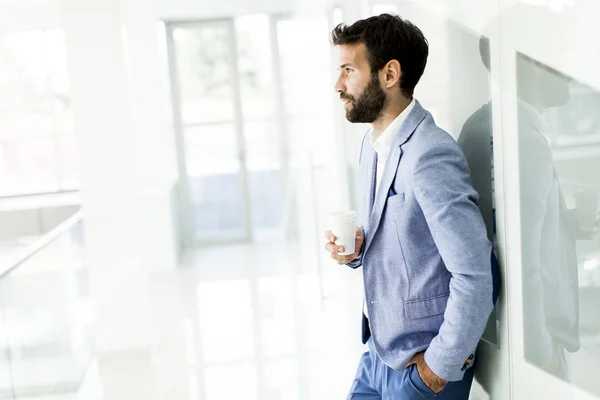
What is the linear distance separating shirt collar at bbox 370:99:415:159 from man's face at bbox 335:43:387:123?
0.15ft

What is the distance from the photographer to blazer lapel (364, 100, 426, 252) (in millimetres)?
1551

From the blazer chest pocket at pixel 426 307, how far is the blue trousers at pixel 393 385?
0.12 metres

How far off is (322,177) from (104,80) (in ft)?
4.82

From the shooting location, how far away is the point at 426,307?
1542 millimetres

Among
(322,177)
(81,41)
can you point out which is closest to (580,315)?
(322,177)

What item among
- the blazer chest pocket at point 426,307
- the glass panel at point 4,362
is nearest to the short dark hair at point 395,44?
the blazer chest pocket at point 426,307

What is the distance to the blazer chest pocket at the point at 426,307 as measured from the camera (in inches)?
60.5

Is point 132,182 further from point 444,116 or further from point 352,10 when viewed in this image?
point 444,116

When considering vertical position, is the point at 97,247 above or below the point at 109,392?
above

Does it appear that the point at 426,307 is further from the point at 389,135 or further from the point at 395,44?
the point at 395,44

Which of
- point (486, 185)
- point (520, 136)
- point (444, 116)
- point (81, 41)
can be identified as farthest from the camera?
point (81, 41)

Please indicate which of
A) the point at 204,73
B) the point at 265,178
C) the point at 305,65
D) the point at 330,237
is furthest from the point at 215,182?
the point at 330,237

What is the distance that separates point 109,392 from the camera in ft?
11.9

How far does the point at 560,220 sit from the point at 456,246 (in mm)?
215
